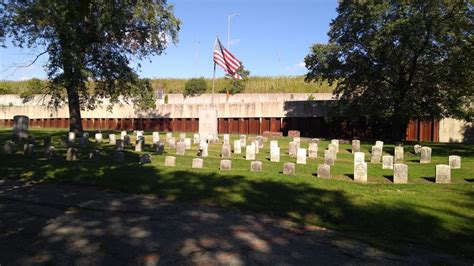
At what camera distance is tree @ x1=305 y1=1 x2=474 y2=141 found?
1018 inches

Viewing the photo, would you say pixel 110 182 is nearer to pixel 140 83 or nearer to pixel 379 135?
pixel 140 83

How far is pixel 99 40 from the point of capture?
28.3m

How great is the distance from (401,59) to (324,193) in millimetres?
19488

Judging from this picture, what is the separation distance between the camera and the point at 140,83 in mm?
31812

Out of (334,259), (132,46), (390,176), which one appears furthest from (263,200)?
(132,46)

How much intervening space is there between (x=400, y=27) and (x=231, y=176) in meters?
17.1

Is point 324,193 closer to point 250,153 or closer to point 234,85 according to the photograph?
point 250,153

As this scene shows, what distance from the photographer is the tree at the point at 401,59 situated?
25859mm

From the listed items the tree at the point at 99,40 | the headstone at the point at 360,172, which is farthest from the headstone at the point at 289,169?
the tree at the point at 99,40

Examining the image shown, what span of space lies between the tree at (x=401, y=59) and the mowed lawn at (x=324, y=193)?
433 inches

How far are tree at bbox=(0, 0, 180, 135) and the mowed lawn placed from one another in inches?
412

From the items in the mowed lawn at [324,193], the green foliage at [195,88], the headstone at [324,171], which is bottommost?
the mowed lawn at [324,193]

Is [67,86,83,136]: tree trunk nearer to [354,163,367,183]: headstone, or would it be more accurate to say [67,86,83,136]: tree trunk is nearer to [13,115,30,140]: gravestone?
[13,115,30,140]: gravestone

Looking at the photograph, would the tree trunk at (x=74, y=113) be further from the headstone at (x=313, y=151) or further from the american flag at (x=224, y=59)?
the headstone at (x=313, y=151)
